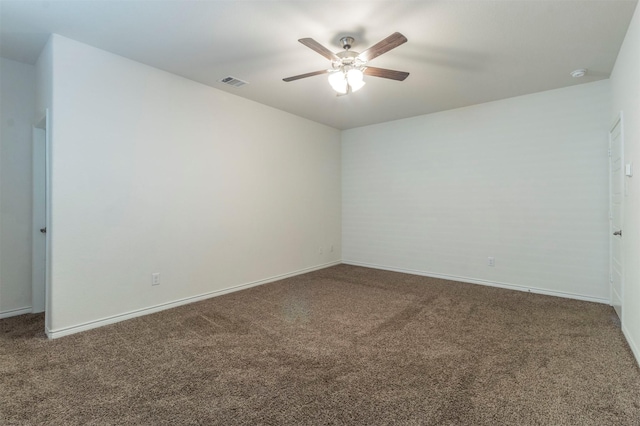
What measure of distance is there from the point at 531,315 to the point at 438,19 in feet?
9.92

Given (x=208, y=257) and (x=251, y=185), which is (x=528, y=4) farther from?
(x=208, y=257)

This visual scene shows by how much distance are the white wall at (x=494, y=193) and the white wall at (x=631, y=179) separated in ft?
3.41

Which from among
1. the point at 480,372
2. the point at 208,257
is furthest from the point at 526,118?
the point at 208,257

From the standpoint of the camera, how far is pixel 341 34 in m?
2.63

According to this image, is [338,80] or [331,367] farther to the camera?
[338,80]

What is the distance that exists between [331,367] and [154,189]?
2.59 m

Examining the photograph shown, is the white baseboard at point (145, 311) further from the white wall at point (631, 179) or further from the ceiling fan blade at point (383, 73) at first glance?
the white wall at point (631, 179)

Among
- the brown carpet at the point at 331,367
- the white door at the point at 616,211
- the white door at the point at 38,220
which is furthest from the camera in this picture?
the white door at the point at 38,220

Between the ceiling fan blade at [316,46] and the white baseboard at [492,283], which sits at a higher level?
the ceiling fan blade at [316,46]

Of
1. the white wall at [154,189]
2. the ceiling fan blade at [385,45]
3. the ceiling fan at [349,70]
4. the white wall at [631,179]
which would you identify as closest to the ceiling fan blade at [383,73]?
the ceiling fan at [349,70]

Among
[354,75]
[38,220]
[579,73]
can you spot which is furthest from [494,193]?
[38,220]

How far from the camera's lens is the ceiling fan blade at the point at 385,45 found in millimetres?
2117

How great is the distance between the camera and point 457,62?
3.16 metres

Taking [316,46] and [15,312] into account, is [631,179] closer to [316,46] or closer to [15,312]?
[316,46]
